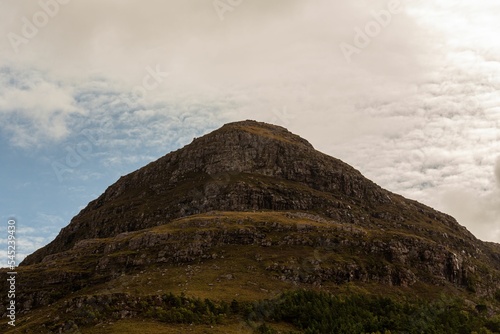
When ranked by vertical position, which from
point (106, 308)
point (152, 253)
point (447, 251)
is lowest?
point (106, 308)

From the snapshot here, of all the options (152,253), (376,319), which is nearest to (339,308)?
(376,319)

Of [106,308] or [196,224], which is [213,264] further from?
[106,308]

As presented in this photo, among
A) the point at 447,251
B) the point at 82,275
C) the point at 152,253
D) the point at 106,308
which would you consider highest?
the point at 447,251

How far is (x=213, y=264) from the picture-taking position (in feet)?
493

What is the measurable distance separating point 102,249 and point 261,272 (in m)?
70.3

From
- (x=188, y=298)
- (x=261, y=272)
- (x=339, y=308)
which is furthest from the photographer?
(x=261, y=272)

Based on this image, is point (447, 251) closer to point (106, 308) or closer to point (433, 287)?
point (433, 287)

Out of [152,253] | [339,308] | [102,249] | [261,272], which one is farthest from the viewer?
[102,249]

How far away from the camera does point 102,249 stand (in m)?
173

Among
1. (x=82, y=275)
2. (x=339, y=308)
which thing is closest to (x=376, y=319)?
(x=339, y=308)

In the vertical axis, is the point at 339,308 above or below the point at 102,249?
Result: below

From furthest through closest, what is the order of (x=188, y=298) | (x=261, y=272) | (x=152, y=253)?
1. (x=152, y=253)
2. (x=261, y=272)
3. (x=188, y=298)

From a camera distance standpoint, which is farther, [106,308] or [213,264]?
[213,264]

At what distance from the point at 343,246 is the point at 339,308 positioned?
49.2 meters
